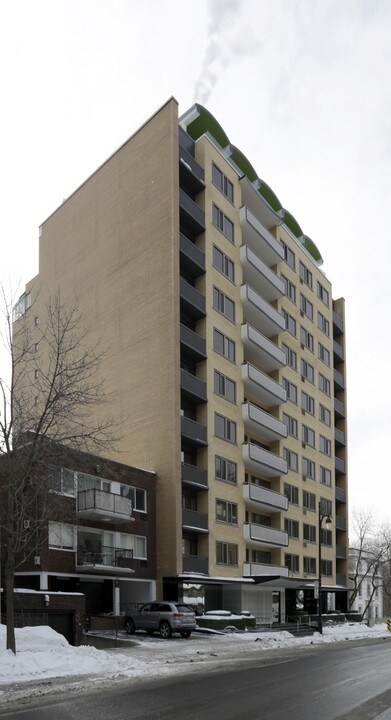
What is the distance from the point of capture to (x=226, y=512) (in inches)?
1773

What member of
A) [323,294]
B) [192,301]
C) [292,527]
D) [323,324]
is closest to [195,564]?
[192,301]

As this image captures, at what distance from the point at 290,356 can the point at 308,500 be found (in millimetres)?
12371

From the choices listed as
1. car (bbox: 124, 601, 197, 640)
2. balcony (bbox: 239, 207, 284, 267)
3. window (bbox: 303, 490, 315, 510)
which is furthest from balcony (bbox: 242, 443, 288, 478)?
car (bbox: 124, 601, 197, 640)

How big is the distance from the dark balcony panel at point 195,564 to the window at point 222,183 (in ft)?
80.2

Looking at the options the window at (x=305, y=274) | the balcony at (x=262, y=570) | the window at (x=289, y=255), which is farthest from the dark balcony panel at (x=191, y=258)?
the window at (x=305, y=274)

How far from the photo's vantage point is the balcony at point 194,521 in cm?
4069

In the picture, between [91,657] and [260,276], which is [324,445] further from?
[91,657]

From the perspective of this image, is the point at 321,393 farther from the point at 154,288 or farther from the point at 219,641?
the point at 219,641

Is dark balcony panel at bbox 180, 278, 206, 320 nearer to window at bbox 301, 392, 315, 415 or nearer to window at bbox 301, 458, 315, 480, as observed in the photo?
window at bbox 301, 392, 315, 415

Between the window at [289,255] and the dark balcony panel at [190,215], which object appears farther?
the window at [289,255]

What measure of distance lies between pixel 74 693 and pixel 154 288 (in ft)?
102

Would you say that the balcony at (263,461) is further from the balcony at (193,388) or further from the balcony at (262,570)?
the balcony at (262,570)

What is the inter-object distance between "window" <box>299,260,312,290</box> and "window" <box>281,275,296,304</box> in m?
2.72

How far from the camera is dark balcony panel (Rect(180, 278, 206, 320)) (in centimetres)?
4334
